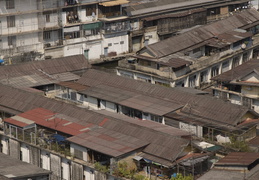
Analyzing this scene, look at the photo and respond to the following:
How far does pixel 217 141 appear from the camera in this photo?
5291 centimetres

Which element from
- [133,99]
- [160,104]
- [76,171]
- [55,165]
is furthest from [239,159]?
[133,99]

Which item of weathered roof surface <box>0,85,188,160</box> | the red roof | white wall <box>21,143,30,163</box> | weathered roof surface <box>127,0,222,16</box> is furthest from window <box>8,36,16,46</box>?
white wall <box>21,143,30,163</box>

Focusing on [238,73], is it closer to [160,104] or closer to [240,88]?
[240,88]

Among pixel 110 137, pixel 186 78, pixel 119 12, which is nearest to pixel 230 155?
pixel 110 137

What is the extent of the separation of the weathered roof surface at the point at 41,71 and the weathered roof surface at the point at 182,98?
3.04m

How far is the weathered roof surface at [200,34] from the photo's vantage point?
70.2 m

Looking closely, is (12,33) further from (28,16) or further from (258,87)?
(258,87)

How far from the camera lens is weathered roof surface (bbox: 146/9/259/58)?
7019 centimetres

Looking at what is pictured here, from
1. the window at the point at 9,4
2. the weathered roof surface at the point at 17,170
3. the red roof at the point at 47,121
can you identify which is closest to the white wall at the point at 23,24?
the window at the point at 9,4

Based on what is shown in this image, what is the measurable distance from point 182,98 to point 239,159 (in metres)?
12.6

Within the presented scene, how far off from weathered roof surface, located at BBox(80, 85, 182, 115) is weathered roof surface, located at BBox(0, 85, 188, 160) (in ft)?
7.73

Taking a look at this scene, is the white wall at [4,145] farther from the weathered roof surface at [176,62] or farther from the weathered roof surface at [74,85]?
the weathered roof surface at [176,62]

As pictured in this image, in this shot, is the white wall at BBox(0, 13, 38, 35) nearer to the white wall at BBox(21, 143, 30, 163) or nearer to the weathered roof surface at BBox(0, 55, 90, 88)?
the weathered roof surface at BBox(0, 55, 90, 88)

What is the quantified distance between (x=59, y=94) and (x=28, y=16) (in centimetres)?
1605
